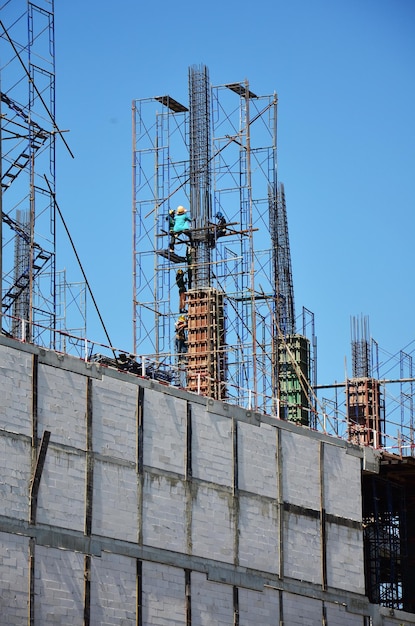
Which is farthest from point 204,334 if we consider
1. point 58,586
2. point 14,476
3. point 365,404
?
point 14,476

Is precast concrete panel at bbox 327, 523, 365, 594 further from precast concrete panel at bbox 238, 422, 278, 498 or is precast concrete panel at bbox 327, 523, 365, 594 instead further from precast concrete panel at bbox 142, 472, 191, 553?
precast concrete panel at bbox 142, 472, 191, 553

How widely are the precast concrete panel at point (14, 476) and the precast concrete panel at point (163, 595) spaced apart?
739cm

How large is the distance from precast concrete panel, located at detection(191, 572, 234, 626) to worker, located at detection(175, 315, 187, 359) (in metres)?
27.0

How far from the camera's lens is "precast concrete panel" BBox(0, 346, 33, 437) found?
5794 centimetres

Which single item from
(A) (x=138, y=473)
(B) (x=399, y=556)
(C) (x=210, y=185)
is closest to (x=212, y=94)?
(C) (x=210, y=185)

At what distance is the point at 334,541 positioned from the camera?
74.1m

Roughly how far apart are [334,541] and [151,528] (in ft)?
43.6

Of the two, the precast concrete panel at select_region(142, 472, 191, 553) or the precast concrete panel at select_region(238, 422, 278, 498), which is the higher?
the precast concrete panel at select_region(238, 422, 278, 498)

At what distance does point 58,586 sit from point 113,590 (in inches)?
130

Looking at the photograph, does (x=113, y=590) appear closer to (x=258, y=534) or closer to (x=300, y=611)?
(x=258, y=534)

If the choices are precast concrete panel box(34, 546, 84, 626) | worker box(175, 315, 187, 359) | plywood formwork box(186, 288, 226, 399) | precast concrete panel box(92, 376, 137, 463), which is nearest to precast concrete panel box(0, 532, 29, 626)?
precast concrete panel box(34, 546, 84, 626)

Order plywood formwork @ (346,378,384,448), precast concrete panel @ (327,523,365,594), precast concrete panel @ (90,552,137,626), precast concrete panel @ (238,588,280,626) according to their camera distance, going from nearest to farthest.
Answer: precast concrete panel @ (90,552,137,626)
precast concrete panel @ (238,588,280,626)
precast concrete panel @ (327,523,365,594)
plywood formwork @ (346,378,384,448)

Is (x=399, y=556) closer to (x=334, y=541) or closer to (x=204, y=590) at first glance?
(x=334, y=541)

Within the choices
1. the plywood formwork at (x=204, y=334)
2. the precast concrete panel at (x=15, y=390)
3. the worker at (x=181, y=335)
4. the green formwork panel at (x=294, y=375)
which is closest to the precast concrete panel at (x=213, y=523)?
the precast concrete panel at (x=15, y=390)
